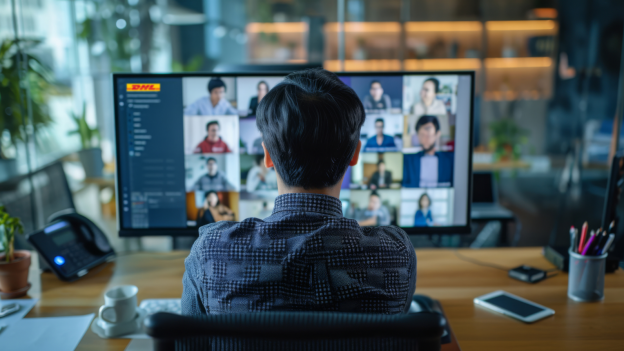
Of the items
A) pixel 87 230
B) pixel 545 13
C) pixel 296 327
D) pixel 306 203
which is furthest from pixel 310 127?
pixel 545 13

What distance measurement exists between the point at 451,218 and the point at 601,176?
413 centimetres

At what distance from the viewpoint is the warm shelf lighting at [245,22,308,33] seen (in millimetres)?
5048

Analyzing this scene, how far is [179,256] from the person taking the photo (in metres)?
1.39

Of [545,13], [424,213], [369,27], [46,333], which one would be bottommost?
[46,333]

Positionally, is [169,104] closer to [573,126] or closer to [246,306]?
[246,306]

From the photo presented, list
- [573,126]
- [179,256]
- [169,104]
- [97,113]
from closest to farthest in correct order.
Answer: [169,104] < [179,256] < [97,113] < [573,126]

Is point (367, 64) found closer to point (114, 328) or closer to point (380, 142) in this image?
point (380, 142)

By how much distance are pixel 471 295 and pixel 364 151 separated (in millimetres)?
444

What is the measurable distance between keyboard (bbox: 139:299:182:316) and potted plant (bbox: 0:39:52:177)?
2.17m

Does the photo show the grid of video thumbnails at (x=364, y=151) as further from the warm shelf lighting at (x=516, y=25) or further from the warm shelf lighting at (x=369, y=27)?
the warm shelf lighting at (x=516, y=25)

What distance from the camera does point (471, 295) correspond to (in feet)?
3.65

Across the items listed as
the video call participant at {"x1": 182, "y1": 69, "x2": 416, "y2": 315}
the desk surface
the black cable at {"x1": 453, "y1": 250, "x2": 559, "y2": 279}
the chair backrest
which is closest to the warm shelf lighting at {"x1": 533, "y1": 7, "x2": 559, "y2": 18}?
the desk surface

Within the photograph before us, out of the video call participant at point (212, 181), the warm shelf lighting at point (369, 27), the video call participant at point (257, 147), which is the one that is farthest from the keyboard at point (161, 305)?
the warm shelf lighting at point (369, 27)

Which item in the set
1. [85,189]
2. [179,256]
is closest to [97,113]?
[85,189]
